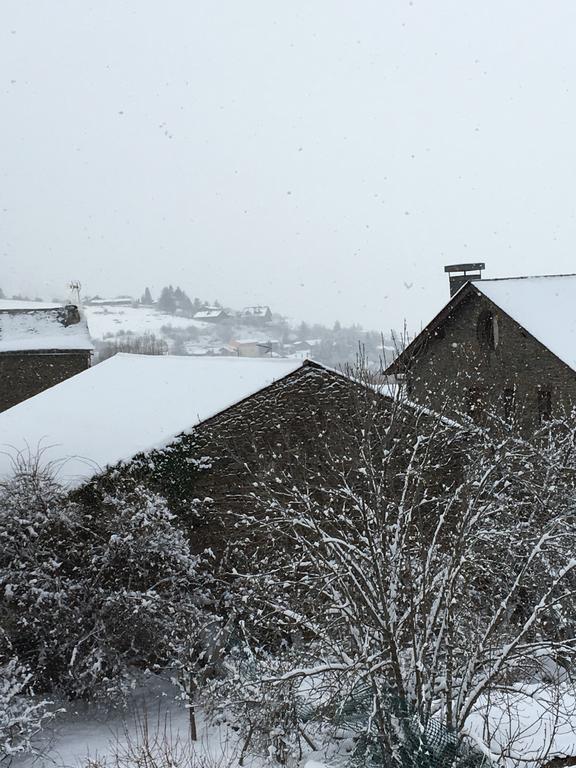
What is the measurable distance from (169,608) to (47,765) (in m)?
2.84

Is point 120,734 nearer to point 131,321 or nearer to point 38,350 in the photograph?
point 38,350

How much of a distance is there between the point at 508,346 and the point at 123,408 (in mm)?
12176

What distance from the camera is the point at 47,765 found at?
11.3 m

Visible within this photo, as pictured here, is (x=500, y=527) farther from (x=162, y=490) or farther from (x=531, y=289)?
(x=531, y=289)

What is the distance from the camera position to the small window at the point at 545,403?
76.8ft

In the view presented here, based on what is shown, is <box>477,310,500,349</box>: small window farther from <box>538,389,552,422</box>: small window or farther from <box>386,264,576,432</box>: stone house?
<box>538,389,552,422</box>: small window

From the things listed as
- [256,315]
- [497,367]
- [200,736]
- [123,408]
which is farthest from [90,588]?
[256,315]

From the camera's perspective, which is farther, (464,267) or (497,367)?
(464,267)

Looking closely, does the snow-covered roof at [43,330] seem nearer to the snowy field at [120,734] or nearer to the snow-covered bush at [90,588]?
the snow-covered bush at [90,588]

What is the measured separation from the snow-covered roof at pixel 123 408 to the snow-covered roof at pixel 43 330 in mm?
14340

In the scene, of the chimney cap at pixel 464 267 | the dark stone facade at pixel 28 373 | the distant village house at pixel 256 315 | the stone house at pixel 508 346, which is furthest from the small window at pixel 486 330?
the distant village house at pixel 256 315

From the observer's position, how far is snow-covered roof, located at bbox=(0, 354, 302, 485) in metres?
15.2

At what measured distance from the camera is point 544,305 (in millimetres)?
24656

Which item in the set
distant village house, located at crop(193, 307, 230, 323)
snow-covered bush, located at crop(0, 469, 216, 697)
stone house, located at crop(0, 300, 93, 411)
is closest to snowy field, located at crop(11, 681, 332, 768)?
snow-covered bush, located at crop(0, 469, 216, 697)
